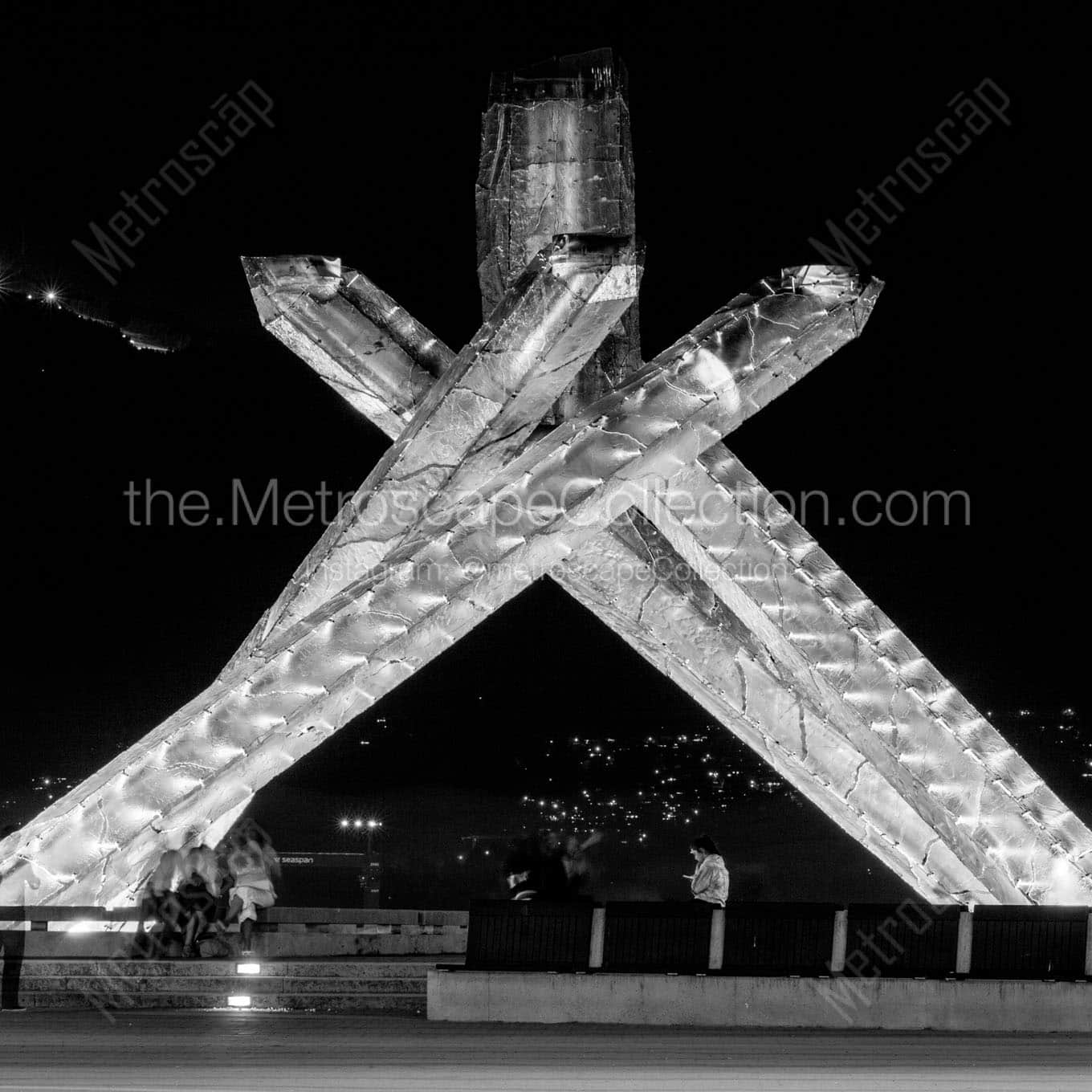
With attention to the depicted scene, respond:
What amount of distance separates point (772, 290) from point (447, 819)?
125 ft

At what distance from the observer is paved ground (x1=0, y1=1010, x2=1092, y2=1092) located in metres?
8.45

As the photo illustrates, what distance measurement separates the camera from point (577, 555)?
13.8 meters

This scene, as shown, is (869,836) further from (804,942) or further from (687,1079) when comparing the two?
(687,1079)

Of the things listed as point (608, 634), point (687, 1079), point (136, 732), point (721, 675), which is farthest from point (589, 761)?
point (687, 1079)

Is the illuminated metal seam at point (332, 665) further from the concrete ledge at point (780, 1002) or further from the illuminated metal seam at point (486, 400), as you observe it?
the concrete ledge at point (780, 1002)

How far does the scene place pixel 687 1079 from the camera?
8602 mm

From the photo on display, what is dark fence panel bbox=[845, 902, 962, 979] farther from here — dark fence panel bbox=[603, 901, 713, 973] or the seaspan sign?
the seaspan sign

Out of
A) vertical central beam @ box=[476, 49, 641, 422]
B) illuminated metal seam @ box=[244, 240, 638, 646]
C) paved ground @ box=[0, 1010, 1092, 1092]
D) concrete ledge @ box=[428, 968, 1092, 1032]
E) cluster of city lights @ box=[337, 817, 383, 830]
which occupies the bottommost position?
cluster of city lights @ box=[337, 817, 383, 830]

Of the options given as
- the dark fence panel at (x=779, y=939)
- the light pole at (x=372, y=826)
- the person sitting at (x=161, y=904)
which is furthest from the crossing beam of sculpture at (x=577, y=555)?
the light pole at (x=372, y=826)

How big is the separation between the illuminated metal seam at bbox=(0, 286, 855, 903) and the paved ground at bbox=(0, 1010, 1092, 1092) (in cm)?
148

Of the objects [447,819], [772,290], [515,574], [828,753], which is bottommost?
[447,819]

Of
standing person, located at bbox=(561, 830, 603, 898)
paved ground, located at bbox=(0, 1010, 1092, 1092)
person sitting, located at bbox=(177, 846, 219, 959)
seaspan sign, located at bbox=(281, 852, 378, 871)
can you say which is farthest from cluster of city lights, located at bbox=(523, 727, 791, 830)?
paved ground, located at bbox=(0, 1010, 1092, 1092)

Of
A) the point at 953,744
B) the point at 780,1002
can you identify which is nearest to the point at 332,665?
the point at 780,1002

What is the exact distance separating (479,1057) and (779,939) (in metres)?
2.51
